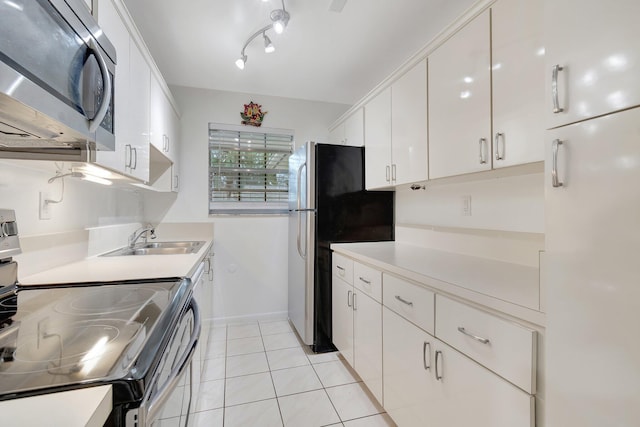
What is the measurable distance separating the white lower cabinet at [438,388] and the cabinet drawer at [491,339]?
0.11 ft

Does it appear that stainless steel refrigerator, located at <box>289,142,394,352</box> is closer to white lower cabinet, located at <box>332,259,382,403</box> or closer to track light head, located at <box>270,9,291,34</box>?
white lower cabinet, located at <box>332,259,382,403</box>

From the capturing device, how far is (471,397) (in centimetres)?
105

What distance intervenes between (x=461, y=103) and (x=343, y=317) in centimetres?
163

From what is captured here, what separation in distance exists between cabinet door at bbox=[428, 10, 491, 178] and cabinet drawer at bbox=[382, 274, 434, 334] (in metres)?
0.65

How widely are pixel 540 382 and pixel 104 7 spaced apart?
2123 mm

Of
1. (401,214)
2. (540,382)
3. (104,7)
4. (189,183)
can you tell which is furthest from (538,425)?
(189,183)

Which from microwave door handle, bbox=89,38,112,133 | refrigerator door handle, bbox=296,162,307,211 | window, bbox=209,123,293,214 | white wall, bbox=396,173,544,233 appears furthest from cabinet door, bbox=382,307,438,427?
window, bbox=209,123,293,214

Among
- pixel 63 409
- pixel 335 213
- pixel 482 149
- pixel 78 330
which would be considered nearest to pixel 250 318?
pixel 335 213

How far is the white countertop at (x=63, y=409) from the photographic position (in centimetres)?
41

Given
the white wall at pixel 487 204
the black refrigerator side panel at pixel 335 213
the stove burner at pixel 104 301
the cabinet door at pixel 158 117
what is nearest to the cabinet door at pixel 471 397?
the white wall at pixel 487 204

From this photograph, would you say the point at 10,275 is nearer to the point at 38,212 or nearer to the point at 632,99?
the point at 38,212

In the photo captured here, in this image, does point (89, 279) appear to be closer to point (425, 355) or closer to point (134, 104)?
point (134, 104)

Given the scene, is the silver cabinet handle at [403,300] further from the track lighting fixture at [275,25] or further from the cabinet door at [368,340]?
the track lighting fixture at [275,25]

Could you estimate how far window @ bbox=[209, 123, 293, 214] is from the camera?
10.2ft
